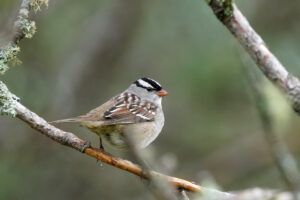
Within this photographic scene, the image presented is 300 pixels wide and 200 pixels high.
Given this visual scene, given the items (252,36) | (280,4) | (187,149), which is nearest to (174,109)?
(187,149)

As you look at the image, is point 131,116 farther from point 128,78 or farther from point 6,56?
point 128,78

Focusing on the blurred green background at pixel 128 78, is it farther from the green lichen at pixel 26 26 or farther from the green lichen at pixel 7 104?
the green lichen at pixel 26 26

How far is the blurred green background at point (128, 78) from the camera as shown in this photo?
6930 mm

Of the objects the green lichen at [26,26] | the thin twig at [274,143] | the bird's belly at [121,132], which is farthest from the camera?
the bird's belly at [121,132]

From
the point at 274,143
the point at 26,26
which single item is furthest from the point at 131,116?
the point at 274,143

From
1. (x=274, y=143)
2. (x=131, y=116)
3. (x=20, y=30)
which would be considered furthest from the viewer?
(x=131, y=116)

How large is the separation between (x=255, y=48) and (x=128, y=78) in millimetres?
4973

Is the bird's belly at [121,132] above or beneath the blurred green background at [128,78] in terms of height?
beneath

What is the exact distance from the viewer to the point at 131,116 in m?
4.92

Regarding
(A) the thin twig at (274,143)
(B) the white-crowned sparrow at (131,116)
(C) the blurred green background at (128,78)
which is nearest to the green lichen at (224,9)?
(B) the white-crowned sparrow at (131,116)

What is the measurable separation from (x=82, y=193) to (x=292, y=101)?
4.26 metres

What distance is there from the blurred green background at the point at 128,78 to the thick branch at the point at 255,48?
10.9 feet

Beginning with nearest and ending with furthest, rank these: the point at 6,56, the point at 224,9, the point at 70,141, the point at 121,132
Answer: the point at 6,56, the point at 70,141, the point at 224,9, the point at 121,132

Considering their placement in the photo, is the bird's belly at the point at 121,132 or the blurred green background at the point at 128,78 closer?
the bird's belly at the point at 121,132
